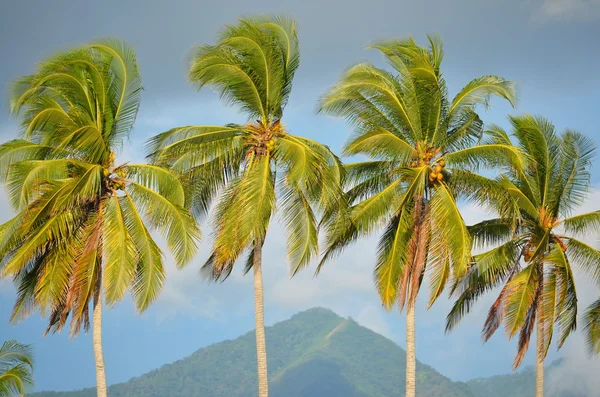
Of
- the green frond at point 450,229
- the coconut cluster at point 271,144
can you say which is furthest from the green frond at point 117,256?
the green frond at point 450,229

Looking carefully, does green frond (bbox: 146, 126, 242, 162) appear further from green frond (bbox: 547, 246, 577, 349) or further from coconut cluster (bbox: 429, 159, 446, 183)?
green frond (bbox: 547, 246, 577, 349)

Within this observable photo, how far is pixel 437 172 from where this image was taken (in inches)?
1273

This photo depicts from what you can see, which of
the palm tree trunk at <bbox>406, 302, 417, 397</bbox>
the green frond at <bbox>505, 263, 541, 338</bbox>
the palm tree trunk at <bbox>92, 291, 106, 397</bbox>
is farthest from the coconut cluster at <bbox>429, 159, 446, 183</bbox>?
the palm tree trunk at <bbox>92, 291, 106, 397</bbox>

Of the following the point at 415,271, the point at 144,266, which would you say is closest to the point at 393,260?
the point at 415,271

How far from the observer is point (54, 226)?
29.4 m

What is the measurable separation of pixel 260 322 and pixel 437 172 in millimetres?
7976

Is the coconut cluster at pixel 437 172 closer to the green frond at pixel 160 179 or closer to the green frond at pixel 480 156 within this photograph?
the green frond at pixel 480 156

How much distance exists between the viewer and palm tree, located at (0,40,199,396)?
29.0 meters

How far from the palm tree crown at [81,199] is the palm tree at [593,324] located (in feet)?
57.9

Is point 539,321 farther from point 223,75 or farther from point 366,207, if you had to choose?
point 223,75

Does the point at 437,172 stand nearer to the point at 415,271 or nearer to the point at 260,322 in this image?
the point at 415,271

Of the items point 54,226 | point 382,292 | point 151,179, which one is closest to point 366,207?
point 382,292

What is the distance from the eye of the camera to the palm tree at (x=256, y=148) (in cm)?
3041

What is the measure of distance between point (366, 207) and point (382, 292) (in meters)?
2.98
